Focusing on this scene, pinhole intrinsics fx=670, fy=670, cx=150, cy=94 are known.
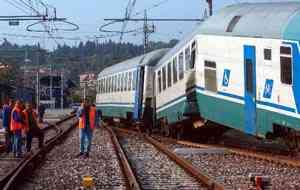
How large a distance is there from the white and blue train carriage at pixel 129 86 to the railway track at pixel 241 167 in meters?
10.7

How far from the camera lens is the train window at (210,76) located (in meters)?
17.3

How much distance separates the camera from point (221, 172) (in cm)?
1407

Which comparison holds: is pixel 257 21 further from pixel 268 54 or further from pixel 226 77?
pixel 226 77

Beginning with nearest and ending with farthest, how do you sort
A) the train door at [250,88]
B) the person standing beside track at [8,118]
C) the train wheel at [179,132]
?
1. the train door at [250,88]
2. the person standing beside track at [8,118]
3. the train wheel at [179,132]

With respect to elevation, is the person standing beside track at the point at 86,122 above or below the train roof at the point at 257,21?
below

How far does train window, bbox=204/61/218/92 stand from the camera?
56.9 ft

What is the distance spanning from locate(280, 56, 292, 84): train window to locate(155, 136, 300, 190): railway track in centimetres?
180

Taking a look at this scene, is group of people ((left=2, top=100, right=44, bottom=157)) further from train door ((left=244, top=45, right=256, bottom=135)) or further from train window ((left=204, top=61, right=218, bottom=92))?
train door ((left=244, top=45, right=256, bottom=135))

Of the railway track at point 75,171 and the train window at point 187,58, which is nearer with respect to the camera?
the railway track at point 75,171

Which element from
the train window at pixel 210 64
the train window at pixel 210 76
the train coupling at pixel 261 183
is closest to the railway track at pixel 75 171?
the train coupling at pixel 261 183

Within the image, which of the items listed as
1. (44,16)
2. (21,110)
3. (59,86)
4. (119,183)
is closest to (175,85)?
(21,110)

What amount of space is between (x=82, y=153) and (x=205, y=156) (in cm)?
366

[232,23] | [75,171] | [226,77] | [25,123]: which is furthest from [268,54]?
[25,123]

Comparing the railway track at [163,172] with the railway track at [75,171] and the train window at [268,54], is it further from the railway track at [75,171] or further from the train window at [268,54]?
the train window at [268,54]
